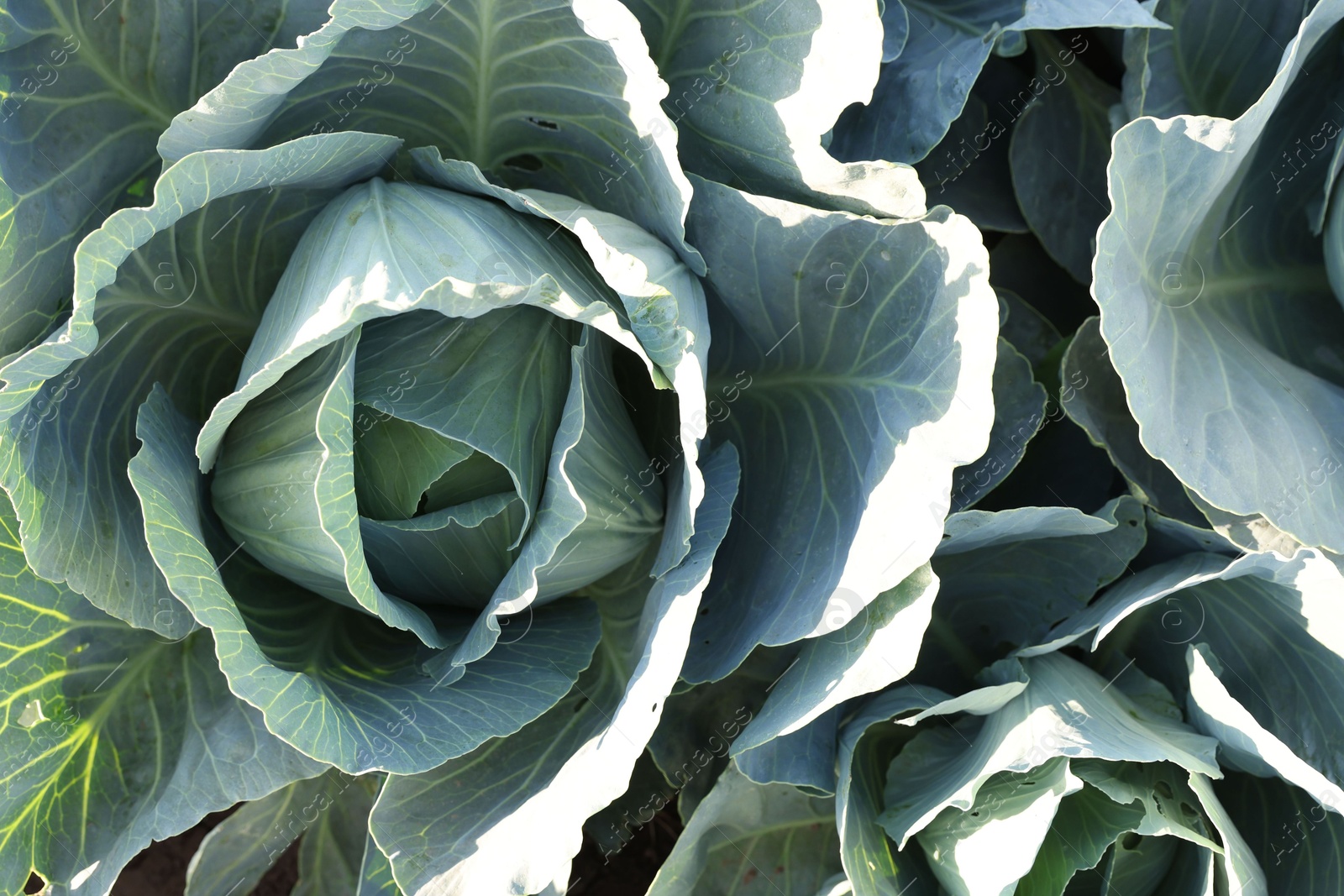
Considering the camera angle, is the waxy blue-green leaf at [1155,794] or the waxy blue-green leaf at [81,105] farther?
the waxy blue-green leaf at [1155,794]

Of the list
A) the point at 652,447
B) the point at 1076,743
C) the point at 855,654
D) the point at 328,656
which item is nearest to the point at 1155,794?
the point at 1076,743

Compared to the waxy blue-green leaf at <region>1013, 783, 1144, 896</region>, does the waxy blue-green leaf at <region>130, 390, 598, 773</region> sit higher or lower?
higher

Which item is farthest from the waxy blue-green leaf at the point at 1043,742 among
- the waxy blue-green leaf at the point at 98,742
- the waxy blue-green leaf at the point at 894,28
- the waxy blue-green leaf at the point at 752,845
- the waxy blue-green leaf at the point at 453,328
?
the waxy blue-green leaf at the point at 894,28

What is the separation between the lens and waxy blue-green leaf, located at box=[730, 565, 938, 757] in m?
1.67

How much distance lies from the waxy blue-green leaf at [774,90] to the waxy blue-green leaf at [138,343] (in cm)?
51

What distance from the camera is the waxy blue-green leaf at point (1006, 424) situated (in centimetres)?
206

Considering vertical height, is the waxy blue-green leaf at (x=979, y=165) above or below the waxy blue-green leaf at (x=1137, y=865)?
above

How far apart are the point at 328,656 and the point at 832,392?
1.00 metres

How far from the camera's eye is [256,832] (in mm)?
2498

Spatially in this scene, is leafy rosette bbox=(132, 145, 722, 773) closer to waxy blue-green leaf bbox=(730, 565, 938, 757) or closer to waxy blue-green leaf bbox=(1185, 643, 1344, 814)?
waxy blue-green leaf bbox=(730, 565, 938, 757)

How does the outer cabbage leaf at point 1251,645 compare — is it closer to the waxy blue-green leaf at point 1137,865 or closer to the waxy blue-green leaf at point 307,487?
the waxy blue-green leaf at point 1137,865

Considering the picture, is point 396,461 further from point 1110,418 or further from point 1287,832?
point 1287,832

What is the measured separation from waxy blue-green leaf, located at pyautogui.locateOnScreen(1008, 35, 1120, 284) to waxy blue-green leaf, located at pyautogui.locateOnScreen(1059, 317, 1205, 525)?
0.36 meters

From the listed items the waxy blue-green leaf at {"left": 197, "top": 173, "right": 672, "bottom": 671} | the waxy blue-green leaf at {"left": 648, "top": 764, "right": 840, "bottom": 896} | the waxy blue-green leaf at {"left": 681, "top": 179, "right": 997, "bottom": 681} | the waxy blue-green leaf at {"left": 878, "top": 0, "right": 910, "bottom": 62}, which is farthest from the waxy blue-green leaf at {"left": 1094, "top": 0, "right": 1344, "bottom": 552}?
the waxy blue-green leaf at {"left": 648, "top": 764, "right": 840, "bottom": 896}
